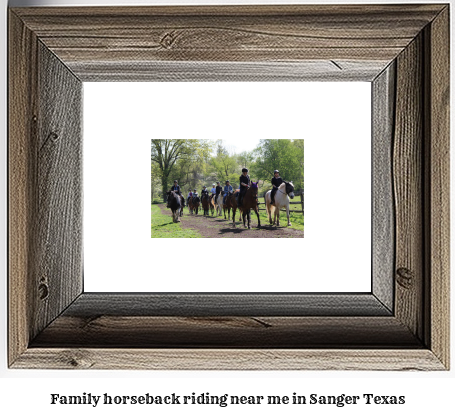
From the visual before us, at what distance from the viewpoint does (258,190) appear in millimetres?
987

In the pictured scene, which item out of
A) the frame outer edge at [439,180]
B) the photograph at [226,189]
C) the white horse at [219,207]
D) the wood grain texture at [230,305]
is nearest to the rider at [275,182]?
the photograph at [226,189]

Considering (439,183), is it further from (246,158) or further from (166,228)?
(166,228)

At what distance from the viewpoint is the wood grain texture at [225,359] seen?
95 centimetres

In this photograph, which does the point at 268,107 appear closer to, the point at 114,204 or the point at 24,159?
the point at 114,204

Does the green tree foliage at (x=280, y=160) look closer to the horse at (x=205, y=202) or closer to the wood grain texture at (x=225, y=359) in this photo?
the horse at (x=205, y=202)

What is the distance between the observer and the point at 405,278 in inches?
38.0

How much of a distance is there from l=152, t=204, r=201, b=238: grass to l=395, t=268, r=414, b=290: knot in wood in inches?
16.9

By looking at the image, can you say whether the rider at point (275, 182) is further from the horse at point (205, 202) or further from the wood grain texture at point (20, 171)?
the wood grain texture at point (20, 171)

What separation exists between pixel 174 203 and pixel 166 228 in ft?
0.19

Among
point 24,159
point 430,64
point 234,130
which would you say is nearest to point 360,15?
point 430,64

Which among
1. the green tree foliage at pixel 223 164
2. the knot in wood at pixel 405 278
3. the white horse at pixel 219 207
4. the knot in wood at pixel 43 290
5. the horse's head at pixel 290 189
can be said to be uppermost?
the green tree foliage at pixel 223 164

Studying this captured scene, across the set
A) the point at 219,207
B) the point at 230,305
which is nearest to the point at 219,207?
the point at 219,207
